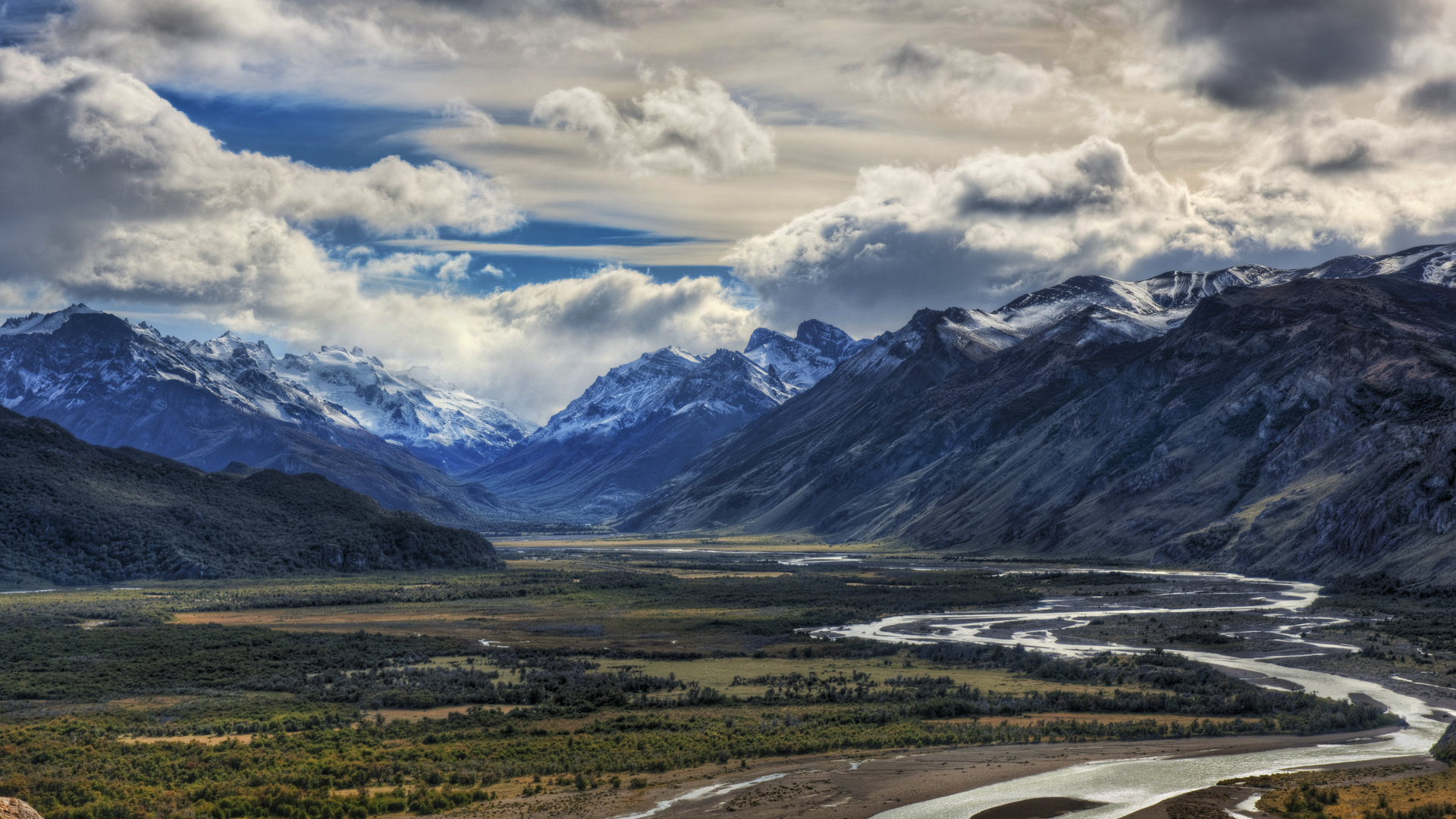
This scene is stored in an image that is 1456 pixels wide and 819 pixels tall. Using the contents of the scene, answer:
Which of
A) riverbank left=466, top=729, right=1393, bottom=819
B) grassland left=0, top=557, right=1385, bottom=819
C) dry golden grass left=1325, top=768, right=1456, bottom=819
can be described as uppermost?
dry golden grass left=1325, top=768, right=1456, bottom=819

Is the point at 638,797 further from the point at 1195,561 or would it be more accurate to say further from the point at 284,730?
the point at 1195,561

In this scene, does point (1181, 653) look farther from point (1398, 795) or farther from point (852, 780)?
point (852, 780)

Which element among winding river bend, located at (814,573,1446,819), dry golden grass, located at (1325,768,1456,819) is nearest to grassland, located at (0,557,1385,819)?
winding river bend, located at (814,573,1446,819)

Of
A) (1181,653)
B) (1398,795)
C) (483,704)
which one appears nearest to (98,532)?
(483,704)

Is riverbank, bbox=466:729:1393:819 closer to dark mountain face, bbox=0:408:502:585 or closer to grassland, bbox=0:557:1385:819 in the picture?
grassland, bbox=0:557:1385:819

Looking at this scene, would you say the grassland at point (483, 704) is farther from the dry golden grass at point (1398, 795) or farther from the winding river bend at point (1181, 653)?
the dry golden grass at point (1398, 795)
